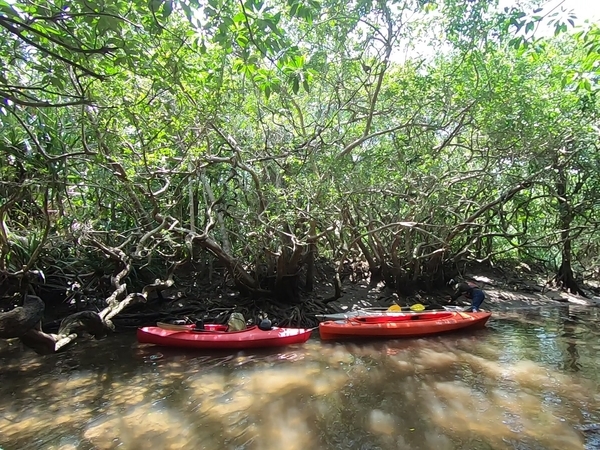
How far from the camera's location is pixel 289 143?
796cm

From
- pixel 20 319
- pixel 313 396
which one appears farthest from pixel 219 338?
pixel 20 319

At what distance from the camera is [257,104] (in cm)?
760

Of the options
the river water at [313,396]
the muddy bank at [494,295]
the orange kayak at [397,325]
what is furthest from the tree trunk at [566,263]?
the orange kayak at [397,325]

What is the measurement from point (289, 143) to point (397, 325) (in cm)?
431

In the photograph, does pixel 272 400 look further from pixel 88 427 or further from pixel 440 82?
pixel 440 82

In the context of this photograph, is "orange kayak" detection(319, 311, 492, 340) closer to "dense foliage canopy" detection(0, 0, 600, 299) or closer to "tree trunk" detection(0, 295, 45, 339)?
"dense foliage canopy" detection(0, 0, 600, 299)

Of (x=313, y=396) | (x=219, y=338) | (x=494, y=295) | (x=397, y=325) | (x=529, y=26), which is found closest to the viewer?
(x=529, y=26)

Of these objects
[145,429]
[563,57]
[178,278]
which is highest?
[563,57]

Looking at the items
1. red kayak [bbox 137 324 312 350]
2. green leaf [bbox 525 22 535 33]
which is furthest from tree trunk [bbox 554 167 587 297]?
green leaf [bbox 525 22 535 33]

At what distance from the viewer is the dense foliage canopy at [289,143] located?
5.67 metres

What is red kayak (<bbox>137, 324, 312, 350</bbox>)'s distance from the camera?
305 inches

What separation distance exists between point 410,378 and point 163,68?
17.7ft

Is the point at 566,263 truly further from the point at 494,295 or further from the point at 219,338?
the point at 219,338

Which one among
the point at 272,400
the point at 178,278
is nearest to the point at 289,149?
the point at 272,400
